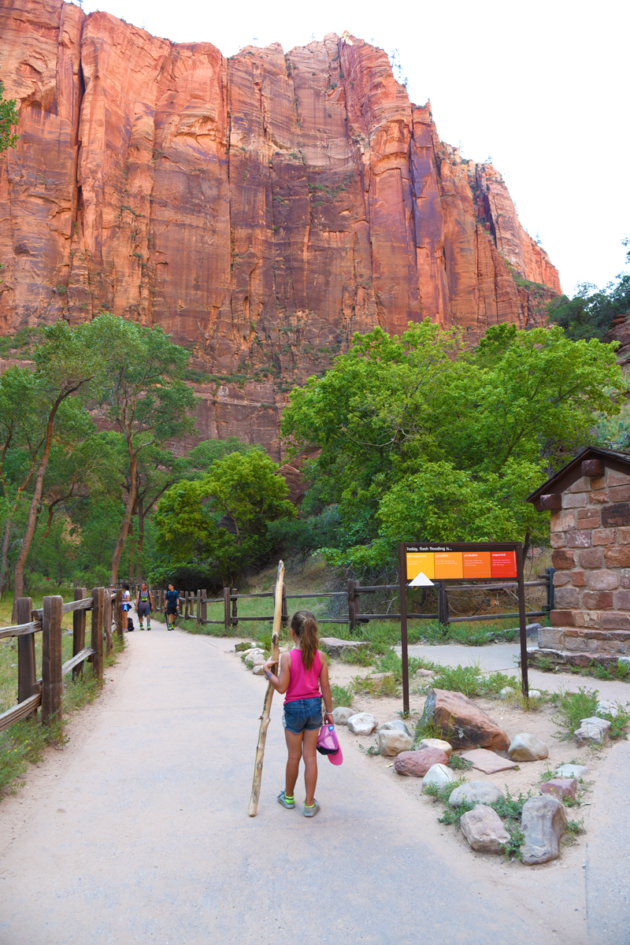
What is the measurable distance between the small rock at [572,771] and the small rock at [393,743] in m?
1.29

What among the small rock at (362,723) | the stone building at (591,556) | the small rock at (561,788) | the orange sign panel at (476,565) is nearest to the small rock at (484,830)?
the small rock at (561,788)

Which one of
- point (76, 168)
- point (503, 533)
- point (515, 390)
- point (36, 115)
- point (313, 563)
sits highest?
point (36, 115)

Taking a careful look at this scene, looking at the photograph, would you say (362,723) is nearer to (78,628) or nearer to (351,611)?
(78,628)

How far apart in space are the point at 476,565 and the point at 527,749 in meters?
1.99

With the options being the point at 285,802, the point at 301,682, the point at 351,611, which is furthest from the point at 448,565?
the point at 351,611

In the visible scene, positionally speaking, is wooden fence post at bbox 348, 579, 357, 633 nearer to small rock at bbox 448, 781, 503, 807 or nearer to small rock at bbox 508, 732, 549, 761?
small rock at bbox 508, 732, 549, 761

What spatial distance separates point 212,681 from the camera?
9.12 meters

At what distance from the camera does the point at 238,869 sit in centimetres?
321

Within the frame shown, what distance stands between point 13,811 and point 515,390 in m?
14.1

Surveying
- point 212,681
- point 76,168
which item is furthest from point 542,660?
point 76,168

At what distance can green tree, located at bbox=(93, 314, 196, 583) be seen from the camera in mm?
31344

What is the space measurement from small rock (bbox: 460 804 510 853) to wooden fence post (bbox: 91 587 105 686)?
21.7ft

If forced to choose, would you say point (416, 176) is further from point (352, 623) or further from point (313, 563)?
point (352, 623)

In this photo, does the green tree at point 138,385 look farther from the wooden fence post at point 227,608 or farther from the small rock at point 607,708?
the small rock at point 607,708
